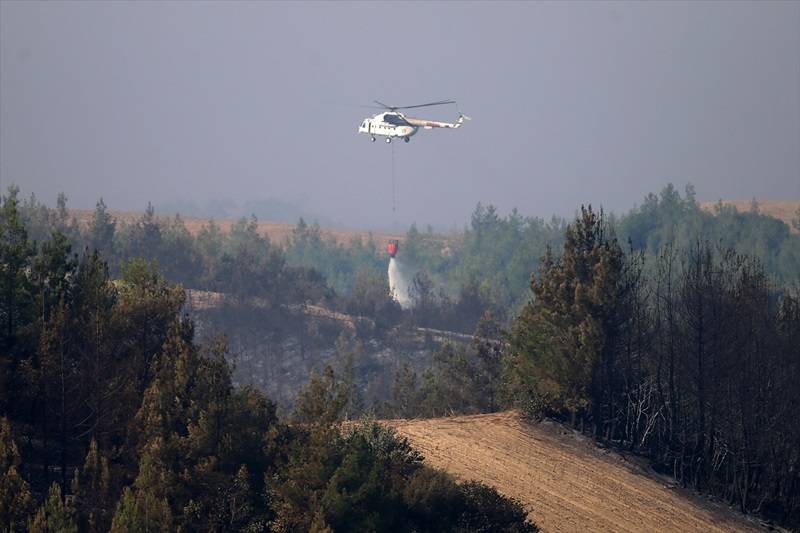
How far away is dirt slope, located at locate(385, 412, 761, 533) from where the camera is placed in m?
27.9

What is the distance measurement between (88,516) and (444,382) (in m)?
29.1

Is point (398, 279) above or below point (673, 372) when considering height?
below

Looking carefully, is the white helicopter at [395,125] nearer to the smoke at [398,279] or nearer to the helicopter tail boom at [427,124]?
the helicopter tail boom at [427,124]

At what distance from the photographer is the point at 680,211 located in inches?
5162

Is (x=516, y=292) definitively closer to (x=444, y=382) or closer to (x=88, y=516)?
(x=444, y=382)

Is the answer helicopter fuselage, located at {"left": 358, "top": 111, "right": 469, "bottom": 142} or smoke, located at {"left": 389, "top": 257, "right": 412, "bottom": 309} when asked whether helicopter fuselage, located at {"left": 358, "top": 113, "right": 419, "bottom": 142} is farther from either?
smoke, located at {"left": 389, "top": 257, "right": 412, "bottom": 309}

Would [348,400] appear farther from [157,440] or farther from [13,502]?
[13,502]

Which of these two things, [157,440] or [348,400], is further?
[348,400]

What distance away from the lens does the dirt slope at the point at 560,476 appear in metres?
27.9

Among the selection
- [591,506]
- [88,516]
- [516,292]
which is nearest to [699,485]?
[591,506]

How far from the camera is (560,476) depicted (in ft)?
98.9

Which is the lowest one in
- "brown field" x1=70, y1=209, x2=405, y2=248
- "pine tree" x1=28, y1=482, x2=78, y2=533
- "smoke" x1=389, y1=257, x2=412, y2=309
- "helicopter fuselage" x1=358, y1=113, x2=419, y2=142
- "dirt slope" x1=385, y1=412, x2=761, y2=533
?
"smoke" x1=389, y1=257, x2=412, y2=309

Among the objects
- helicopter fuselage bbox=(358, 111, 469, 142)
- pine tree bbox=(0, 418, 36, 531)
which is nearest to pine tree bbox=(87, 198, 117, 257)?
helicopter fuselage bbox=(358, 111, 469, 142)

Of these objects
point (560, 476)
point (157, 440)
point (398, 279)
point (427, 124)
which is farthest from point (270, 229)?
point (157, 440)
